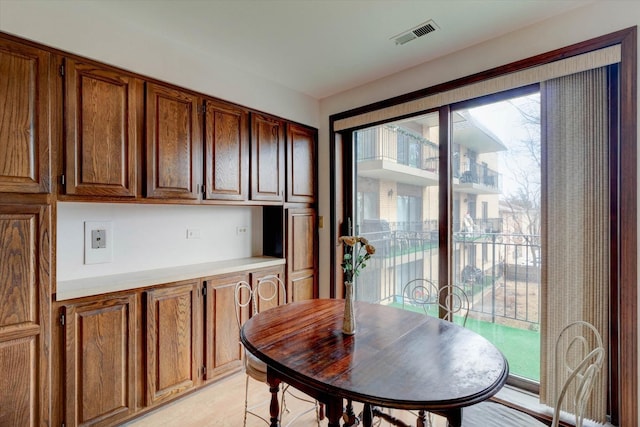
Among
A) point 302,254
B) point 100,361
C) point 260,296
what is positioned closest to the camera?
point 100,361

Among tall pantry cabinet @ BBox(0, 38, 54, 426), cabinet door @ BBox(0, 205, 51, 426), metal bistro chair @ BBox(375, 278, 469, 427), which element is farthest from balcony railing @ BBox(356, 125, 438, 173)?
cabinet door @ BBox(0, 205, 51, 426)

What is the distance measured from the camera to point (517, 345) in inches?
95.7

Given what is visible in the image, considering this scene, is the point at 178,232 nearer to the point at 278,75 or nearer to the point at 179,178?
the point at 179,178

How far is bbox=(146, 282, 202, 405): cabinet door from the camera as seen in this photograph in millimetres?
2178

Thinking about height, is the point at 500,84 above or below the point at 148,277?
above

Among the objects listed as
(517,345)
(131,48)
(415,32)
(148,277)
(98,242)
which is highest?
(415,32)

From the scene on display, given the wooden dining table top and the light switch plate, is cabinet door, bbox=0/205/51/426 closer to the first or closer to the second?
the light switch plate

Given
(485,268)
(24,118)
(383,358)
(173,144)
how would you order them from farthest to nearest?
(485,268) → (173,144) → (24,118) → (383,358)

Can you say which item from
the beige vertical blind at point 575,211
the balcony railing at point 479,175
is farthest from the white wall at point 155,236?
the beige vertical blind at point 575,211

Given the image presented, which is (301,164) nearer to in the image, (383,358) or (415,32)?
Result: (415,32)

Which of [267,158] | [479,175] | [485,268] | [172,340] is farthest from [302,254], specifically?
[479,175]

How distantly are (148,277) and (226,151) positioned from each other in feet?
3.80

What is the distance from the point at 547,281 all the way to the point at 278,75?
2694 mm

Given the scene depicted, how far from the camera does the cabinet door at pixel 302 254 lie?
10.4ft
